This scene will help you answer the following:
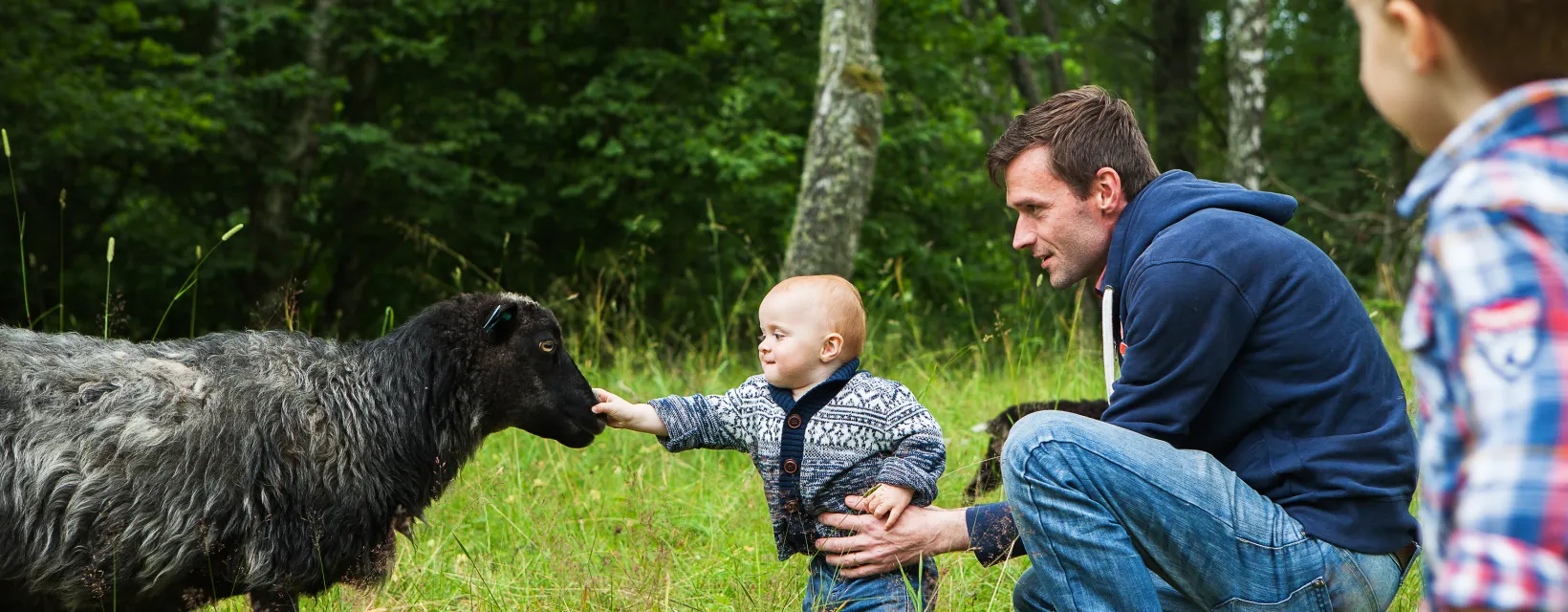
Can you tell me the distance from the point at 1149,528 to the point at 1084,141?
1.13 m

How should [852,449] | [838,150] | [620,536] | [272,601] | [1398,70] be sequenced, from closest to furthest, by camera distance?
[1398,70] < [852,449] < [272,601] < [620,536] < [838,150]

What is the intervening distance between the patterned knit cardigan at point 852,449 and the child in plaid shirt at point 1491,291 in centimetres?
188

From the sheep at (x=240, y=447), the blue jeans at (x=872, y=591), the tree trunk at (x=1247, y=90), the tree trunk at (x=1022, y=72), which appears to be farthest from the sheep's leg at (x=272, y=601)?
the tree trunk at (x=1022, y=72)

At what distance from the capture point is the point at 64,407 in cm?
357

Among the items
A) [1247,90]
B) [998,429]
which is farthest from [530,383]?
[1247,90]

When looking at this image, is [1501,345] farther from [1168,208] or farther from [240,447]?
[240,447]

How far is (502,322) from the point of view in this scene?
417cm

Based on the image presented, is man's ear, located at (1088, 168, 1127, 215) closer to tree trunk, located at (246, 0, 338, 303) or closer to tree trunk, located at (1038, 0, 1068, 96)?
tree trunk, located at (246, 0, 338, 303)

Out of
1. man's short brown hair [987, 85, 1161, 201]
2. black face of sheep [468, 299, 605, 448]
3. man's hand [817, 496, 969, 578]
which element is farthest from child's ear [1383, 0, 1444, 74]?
black face of sheep [468, 299, 605, 448]

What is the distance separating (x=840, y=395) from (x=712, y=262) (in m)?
10.6

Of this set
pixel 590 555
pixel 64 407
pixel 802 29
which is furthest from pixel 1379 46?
pixel 802 29

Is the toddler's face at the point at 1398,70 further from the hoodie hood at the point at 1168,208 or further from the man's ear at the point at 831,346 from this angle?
the man's ear at the point at 831,346

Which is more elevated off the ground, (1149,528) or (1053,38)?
(1053,38)

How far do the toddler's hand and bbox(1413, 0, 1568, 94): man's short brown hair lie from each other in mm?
2038
